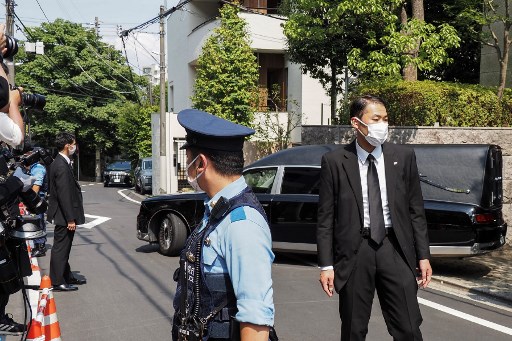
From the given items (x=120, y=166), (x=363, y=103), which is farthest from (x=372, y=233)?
(x=120, y=166)

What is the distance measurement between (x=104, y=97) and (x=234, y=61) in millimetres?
24791

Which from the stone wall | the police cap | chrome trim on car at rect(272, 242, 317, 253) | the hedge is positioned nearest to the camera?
the police cap

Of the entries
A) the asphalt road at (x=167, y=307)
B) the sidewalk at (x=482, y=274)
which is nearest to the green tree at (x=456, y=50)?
the sidewalk at (x=482, y=274)

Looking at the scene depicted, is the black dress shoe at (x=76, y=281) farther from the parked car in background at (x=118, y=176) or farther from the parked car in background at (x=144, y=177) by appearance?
the parked car in background at (x=118, y=176)

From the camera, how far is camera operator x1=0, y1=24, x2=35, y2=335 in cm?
312

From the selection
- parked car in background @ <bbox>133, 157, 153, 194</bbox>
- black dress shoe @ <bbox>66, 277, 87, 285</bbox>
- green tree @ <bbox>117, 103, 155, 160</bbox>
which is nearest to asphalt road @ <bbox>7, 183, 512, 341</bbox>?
black dress shoe @ <bbox>66, 277, 87, 285</bbox>

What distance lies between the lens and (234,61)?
63.3ft

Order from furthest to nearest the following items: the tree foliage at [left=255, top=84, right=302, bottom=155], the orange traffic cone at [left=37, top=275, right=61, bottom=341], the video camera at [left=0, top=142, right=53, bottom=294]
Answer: the tree foliage at [left=255, top=84, right=302, bottom=155] < the orange traffic cone at [left=37, top=275, right=61, bottom=341] < the video camera at [left=0, top=142, right=53, bottom=294]

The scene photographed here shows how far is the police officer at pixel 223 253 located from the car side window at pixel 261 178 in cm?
631

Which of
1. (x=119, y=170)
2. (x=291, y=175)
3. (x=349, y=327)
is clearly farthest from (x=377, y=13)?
(x=119, y=170)

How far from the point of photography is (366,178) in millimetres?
3701

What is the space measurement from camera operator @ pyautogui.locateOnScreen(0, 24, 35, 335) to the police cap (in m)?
1.44

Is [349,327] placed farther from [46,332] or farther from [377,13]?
[377,13]

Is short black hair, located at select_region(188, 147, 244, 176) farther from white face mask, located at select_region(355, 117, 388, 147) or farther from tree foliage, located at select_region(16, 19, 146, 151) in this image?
tree foliage, located at select_region(16, 19, 146, 151)
